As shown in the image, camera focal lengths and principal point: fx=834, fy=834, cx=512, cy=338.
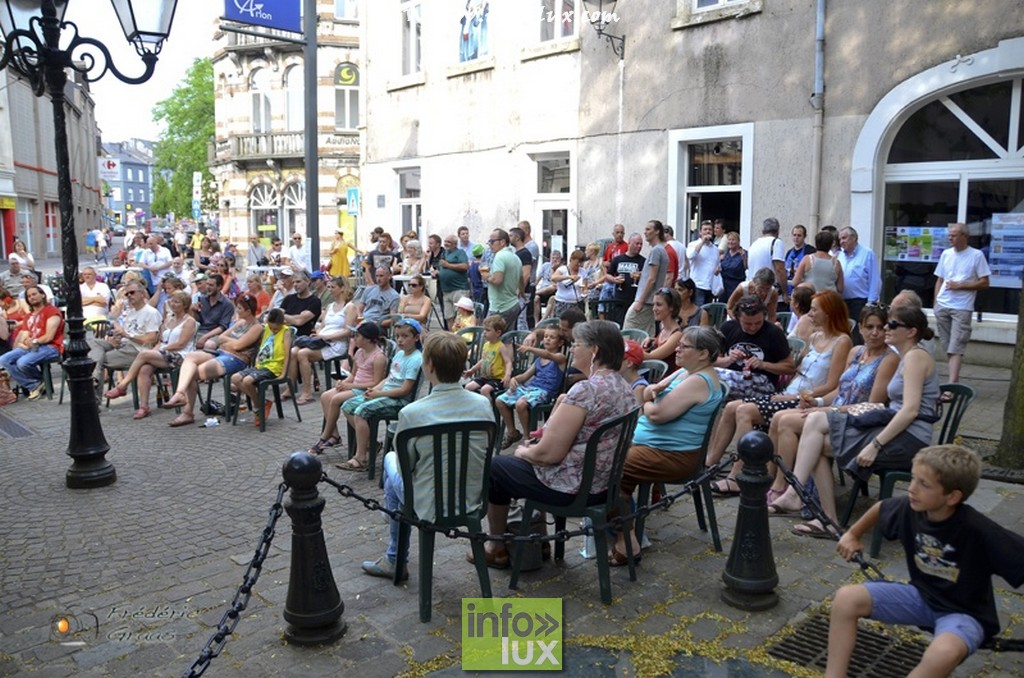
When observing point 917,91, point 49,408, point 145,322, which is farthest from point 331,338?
point 917,91

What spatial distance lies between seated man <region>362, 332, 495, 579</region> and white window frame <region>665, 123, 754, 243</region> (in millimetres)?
8060

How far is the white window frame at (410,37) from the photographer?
57.2 feet

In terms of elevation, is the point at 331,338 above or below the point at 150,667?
above

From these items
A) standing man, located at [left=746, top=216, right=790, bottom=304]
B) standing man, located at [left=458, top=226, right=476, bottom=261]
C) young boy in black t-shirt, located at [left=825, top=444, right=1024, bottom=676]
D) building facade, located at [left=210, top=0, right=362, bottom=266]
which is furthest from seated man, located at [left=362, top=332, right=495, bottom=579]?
building facade, located at [left=210, top=0, right=362, bottom=266]

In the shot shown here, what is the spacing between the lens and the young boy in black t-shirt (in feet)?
9.75

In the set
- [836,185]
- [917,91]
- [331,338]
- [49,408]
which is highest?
[917,91]

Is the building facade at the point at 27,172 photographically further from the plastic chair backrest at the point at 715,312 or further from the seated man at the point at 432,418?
the seated man at the point at 432,418

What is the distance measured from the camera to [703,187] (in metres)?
12.3

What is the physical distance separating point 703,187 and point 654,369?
6.67 meters

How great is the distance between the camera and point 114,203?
117 metres

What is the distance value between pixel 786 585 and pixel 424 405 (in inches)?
83.9

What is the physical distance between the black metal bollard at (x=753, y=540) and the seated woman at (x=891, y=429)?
1060 millimetres

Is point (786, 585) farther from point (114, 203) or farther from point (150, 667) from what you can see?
point (114, 203)

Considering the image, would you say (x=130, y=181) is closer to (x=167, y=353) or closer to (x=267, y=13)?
Answer: (x=267, y=13)
